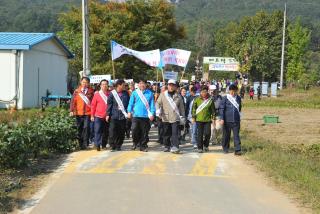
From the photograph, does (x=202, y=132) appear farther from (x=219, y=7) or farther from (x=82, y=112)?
(x=219, y=7)

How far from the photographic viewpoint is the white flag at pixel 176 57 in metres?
22.4

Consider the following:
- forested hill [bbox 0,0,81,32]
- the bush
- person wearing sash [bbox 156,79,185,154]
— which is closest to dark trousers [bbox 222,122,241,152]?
person wearing sash [bbox 156,79,185,154]

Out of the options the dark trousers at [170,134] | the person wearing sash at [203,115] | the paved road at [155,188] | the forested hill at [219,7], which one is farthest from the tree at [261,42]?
the paved road at [155,188]

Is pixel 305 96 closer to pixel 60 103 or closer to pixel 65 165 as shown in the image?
pixel 60 103

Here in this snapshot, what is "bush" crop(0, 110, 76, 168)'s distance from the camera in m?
9.71

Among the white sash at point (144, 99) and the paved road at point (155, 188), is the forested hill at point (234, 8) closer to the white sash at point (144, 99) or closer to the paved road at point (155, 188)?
the white sash at point (144, 99)

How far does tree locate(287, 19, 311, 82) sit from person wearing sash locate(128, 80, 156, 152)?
220 feet

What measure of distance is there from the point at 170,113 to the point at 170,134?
568 mm

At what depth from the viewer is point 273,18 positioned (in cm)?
8550

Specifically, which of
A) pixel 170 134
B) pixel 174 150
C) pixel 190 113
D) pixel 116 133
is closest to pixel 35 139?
pixel 116 133

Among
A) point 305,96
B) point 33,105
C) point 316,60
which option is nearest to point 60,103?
point 33,105

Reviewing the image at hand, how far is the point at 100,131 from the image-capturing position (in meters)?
13.4

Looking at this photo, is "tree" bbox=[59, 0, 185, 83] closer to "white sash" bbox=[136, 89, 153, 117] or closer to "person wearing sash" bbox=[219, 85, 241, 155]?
"white sash" bbox=[136, 89, 153, 117]

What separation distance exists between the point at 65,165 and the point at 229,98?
4.60 meters
